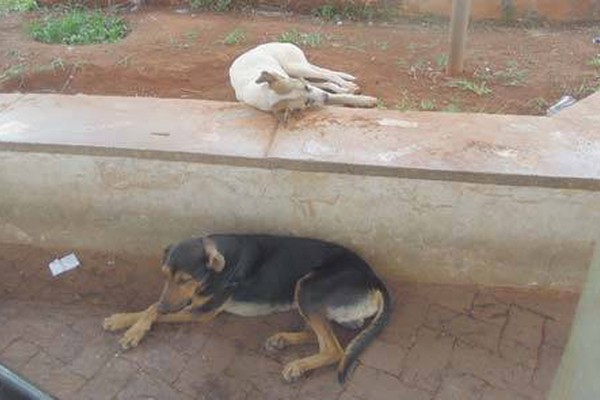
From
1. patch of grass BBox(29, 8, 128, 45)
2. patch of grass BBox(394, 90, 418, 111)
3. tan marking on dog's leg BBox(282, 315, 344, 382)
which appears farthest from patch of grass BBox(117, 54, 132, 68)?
tan marking on dog's leg BBox(282, 315, 344, 382)

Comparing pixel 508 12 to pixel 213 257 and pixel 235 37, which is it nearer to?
pixel 235 37

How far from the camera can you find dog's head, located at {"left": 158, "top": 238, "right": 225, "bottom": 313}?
10.1 ft

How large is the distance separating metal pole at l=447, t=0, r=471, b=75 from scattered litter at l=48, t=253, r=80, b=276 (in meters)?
2.83

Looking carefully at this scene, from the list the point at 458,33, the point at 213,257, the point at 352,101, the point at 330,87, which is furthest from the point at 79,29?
the point at 213,257

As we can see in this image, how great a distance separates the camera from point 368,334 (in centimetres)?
324

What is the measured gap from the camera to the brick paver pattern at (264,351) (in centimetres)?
311

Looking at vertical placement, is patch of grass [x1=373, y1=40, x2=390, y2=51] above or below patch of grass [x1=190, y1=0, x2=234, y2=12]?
below

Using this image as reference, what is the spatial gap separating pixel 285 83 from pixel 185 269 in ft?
3.89

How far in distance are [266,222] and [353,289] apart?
615 millimetres

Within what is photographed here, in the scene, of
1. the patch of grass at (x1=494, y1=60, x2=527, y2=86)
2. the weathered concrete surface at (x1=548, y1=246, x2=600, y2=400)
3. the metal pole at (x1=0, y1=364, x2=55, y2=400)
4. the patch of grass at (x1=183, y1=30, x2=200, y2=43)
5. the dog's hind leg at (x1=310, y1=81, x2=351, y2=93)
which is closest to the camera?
the weathered concrete surface at (x1=548, y1=246, x2=600, y2=400)

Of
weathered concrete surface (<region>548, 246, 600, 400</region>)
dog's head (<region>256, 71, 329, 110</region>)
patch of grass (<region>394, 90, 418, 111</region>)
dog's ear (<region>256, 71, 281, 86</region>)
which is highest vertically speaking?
weathered concrete surface (<region>548, 246, 600, 400</region>)

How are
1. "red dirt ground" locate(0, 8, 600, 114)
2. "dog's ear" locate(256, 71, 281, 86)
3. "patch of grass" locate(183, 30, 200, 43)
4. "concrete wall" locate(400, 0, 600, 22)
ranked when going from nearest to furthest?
"dog's ear" locate(256, 71, 281, 86)
"red dirt ground" locate(0, 8, 600, 114)
"patch of grass" locate(183, 30, 200, 43)
"concrete wall" locate(400, 0, 600, 22)

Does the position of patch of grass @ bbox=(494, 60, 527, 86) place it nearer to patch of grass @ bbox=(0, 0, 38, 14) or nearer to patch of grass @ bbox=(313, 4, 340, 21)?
patch of grass @ bbox=(313, 4, 340, 21)

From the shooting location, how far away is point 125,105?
389 centimetres
